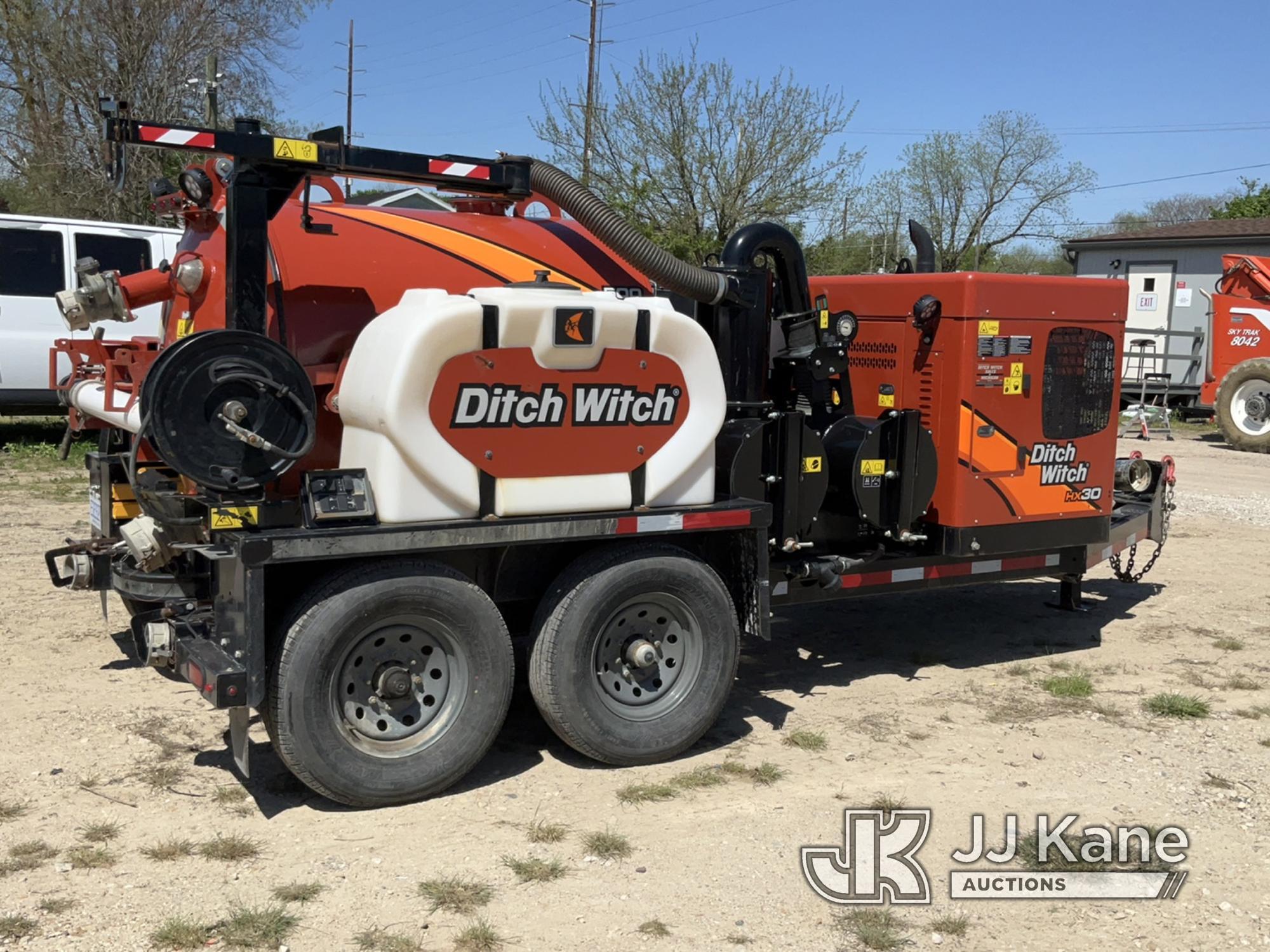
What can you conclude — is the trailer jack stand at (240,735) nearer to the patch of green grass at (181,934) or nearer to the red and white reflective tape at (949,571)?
the patch of green grass at (181,934)

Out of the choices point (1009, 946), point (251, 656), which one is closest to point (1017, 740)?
point (1009, 946)

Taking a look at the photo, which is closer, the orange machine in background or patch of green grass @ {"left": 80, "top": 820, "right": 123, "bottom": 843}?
patch of green grass @ {"left": 80, "top": 820, "right": 123, "bottom": 843}

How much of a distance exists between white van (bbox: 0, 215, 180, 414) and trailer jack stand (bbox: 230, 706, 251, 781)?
9.63m

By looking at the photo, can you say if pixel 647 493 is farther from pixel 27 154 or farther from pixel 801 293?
pixel 27 154

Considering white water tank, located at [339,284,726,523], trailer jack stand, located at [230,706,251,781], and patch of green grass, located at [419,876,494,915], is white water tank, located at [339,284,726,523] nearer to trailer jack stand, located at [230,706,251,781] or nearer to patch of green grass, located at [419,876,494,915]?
trailer jack stand, located at [230,706,251,781]

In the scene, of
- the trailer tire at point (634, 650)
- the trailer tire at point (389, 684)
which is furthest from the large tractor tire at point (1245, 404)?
the trailer tire at point (389, 684)

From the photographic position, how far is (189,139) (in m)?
4.64

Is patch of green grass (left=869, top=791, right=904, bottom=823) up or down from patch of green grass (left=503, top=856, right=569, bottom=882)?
up

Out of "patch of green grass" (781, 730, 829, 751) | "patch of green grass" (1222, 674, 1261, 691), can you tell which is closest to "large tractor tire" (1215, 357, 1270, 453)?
"patch of green grass" (1222, 674, 1261, 691)

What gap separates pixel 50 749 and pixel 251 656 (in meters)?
1.47

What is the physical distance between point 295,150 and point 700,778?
118 inches

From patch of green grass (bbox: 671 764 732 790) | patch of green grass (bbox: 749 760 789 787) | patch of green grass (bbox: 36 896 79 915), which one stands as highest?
patch of green grass (bbox: 749 760 789 787)

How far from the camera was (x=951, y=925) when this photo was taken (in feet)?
13.0

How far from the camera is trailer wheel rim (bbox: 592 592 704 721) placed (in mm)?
5184
